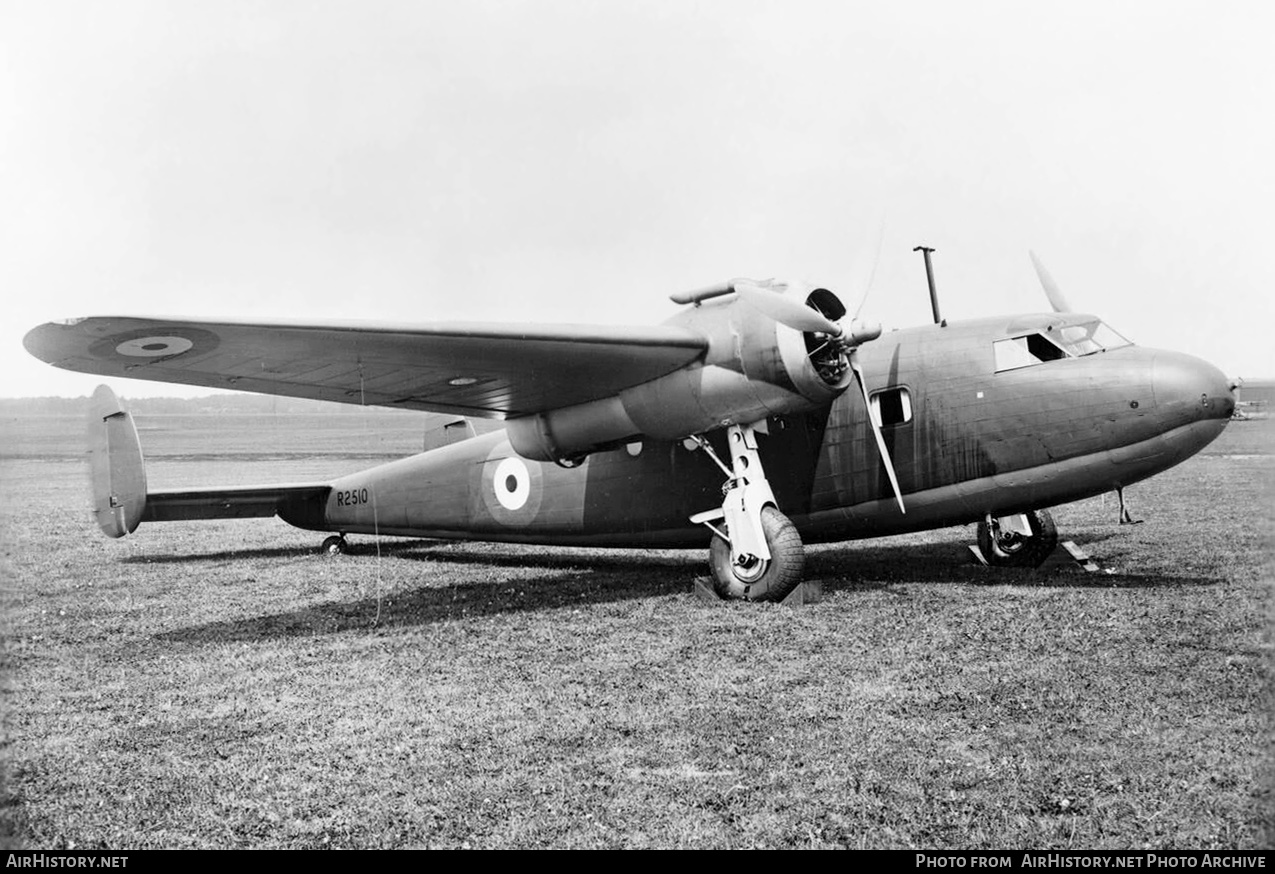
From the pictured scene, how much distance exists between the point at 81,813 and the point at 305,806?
990 millimetres

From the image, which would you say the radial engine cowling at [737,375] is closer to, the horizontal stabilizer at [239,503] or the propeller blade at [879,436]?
the propeller blade at [879,436]

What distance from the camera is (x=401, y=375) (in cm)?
906

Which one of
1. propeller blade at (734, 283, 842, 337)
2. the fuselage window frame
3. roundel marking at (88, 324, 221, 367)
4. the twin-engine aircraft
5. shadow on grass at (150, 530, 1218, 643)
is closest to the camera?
roundel marking at (88, 324, 221, 367)

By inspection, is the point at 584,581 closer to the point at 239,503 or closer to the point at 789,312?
the point at 789,312

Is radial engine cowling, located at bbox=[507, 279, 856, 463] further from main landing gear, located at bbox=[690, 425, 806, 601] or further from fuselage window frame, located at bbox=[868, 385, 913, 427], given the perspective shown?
fuselage window frame, located at bbox=[868, 385, 913, 427]

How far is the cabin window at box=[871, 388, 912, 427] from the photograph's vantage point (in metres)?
9.95

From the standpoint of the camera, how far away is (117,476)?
12.9m

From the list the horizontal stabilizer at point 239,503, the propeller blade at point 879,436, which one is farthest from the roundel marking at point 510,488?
the propeller blade at point 879,436

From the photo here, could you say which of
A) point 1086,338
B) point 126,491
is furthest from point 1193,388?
point 126,491

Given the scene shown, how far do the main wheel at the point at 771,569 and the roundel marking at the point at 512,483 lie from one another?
3.61 m

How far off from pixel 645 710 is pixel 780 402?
3.98 m

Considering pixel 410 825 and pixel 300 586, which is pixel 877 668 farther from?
pixel 300 586

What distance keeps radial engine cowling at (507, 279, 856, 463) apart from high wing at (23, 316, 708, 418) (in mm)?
183

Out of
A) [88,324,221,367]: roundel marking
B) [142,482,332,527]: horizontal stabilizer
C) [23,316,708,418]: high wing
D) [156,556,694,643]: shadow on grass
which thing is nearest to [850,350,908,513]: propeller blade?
[23,316,708,418]: high wing
